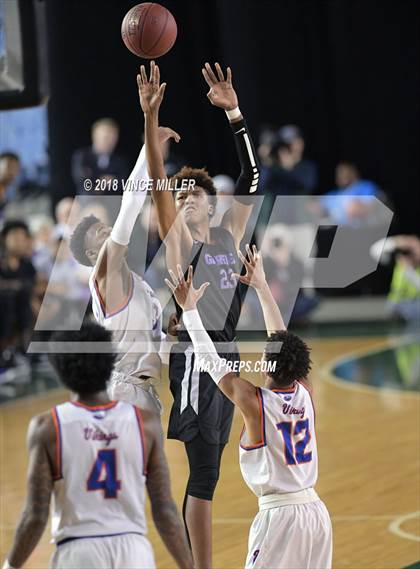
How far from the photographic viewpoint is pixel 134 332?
559cm

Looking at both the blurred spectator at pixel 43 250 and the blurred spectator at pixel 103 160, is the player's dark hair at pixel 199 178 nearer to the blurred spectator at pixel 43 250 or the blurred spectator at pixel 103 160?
the blurred spectator at pixel 43 250

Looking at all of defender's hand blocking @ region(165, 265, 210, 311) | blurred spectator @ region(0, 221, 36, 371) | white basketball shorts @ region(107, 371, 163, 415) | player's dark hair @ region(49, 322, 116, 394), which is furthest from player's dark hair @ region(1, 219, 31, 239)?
player's dark hair @ region(49, 322, 116, 394)

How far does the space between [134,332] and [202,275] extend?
47 cm

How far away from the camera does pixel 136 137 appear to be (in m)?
17.9

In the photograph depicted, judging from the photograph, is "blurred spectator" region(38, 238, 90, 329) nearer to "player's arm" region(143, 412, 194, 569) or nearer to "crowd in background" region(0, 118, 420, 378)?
"crowd in background" region(0, 118, 420, 378)

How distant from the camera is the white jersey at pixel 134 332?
18.2ft

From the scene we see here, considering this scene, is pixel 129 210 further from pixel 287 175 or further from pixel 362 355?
pixel 287 175

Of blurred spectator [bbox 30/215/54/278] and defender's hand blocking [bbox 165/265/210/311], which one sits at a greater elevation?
defender's hand blocking [bbox 165/265/210/311]

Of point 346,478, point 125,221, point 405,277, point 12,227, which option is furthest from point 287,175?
point 125,221

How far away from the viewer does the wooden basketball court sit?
20.8 ft

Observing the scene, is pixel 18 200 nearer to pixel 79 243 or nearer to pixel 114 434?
pixel 79 243

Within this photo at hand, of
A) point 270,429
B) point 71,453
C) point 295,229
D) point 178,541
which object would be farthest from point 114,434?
point 295,229

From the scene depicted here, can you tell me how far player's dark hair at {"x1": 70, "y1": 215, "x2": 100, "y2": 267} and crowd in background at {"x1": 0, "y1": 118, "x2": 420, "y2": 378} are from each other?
5925mm

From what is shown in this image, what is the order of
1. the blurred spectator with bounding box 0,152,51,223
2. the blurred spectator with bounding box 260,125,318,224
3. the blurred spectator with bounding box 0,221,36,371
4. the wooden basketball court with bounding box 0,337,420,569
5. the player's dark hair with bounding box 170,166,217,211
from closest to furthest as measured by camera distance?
1. the player's dark hair with bounding box 170,166,217,211
2. the wooden basketball court with bounding box 0,337,420,569
3. the blurred spectator with bounding box 0,221,36,371
4. the blurred spectator with bounding box 260,125,318,224
5. the blurred spectator with bounding box 0,152,51,223
